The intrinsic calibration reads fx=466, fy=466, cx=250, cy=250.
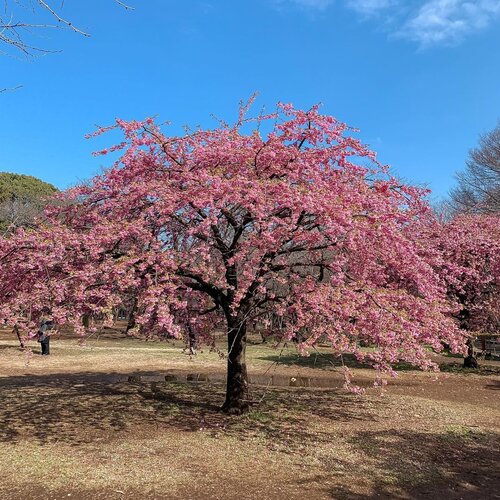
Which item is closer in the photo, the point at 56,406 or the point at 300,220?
the point at 300,220

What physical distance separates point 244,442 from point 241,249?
11.2ft

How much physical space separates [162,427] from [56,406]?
10.5ft

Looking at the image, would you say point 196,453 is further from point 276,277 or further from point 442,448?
point 442,448

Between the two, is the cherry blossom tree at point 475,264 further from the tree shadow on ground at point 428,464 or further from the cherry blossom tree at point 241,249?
the tree shadow on ground at point 428,464

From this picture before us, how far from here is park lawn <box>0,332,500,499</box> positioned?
6.40 m

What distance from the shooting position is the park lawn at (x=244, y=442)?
6398 millimetres

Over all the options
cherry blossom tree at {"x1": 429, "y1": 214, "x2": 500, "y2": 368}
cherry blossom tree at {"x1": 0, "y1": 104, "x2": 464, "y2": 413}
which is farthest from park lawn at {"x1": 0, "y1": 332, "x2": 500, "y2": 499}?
cherry blossom tree at {"x1": 429, "y1": 214, "x2": 500, "y2": 368}

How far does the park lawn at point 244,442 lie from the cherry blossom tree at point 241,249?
1.35 metres

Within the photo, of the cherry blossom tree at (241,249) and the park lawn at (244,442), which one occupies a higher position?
the cherry blossom tree at (241,249)

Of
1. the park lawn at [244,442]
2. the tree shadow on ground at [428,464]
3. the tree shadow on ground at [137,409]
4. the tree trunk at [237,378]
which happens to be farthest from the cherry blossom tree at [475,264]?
the tree trunk at [237,378]

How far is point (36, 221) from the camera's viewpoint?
835cm

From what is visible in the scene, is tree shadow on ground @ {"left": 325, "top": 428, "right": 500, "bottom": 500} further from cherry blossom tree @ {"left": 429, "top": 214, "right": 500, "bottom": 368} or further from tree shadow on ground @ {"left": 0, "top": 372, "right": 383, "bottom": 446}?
cherry blossom tree @ {"left": 429, "top": 214, "right": 500, "bottom": 368}

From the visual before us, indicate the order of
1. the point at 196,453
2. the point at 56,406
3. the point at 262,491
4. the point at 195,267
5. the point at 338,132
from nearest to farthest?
1. the point at 262,491
2. the point at 196,453
3. the point at 195,267
4. the point at 338,132
5. the point at 56,406

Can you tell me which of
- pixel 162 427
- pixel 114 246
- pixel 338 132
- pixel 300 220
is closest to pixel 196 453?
pixel 162 427
